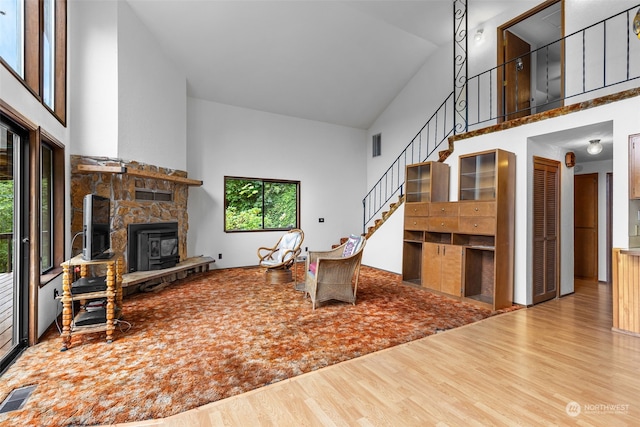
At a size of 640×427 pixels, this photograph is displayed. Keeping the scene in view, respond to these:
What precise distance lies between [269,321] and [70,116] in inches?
152

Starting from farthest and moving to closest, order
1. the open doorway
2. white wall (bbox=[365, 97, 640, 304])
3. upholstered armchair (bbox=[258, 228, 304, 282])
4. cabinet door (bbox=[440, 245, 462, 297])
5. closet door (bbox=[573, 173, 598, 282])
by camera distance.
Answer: closet door (bbox=[573, 173, 598, 282]), the open doorway, upholstered armchair (bbox=[258, 228, 304, 282]), cabinet door (bbox=[440, 245, 462, 297]), white wall (bbox=[365, 97, 640, 304])

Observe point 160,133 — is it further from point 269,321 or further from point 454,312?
point 454,312

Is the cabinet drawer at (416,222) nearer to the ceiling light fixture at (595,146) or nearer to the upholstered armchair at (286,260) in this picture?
the upholstered armchair at (286,260)

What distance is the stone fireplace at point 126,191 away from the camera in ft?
13.5

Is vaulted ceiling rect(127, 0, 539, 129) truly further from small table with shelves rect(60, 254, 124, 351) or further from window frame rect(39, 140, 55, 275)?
small table with shelves rect(60, 254, 124, 351)

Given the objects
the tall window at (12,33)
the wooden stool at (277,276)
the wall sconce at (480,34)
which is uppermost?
the wall sconce at (480,34)

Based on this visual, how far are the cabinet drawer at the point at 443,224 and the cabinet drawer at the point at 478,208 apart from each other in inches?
7.1

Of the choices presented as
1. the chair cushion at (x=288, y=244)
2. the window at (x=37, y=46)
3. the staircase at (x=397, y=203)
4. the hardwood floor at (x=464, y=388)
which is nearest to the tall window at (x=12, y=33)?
the window at (x=37, y=46)

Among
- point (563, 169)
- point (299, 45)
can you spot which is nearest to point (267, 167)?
point (299, 45)

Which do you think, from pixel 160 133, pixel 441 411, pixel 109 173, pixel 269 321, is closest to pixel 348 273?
pixel 269 321

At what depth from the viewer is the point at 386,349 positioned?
2771mm

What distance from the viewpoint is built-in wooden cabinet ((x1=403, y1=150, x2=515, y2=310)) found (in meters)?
4.01

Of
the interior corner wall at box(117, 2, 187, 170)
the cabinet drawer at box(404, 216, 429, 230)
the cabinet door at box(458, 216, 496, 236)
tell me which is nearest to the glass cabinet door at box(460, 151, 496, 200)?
the cabinet door at box(458, 216, 496, 236)

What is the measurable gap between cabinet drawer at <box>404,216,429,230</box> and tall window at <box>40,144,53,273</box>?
199 inches
